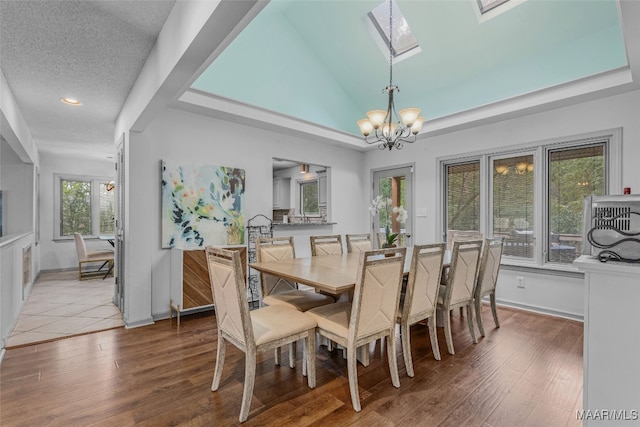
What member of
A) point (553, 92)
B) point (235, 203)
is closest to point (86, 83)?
point (235, 203)

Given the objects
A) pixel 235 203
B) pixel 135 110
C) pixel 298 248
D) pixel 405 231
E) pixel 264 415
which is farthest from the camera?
pixel 405 231

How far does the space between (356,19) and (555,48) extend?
2457mm

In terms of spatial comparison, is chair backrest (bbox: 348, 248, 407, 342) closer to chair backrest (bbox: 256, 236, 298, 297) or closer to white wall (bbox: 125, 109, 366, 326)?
chair backrest (bbox: 256, 236, 298, 297)

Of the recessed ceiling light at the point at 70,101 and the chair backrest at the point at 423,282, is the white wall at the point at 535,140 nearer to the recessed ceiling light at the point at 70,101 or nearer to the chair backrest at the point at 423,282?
the chair backrest at the point at 423,282

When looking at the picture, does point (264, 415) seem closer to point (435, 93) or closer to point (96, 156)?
point (435, 93)

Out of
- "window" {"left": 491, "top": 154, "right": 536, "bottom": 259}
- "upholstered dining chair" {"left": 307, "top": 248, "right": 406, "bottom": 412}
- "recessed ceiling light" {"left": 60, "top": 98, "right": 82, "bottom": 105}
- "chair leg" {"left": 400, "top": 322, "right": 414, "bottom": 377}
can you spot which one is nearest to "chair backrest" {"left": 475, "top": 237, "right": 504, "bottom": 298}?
"window" {"left": 491, "top": 154, "right": 536, "bottom": 259}

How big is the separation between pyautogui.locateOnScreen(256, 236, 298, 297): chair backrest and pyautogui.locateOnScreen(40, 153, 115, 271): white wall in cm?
583

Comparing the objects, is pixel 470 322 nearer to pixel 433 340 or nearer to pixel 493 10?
pixel 433 340

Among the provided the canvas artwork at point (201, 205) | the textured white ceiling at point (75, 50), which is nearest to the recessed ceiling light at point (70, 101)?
the textured white ceiling at point (75, 50)

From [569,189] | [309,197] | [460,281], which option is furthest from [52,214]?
[569,189]

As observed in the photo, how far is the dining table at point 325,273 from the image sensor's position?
195 cm

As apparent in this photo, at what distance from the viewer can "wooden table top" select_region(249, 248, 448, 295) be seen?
194 cm

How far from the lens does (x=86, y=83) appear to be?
3.02 m

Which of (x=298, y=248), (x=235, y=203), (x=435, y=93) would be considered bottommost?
(x=298, y=248)
